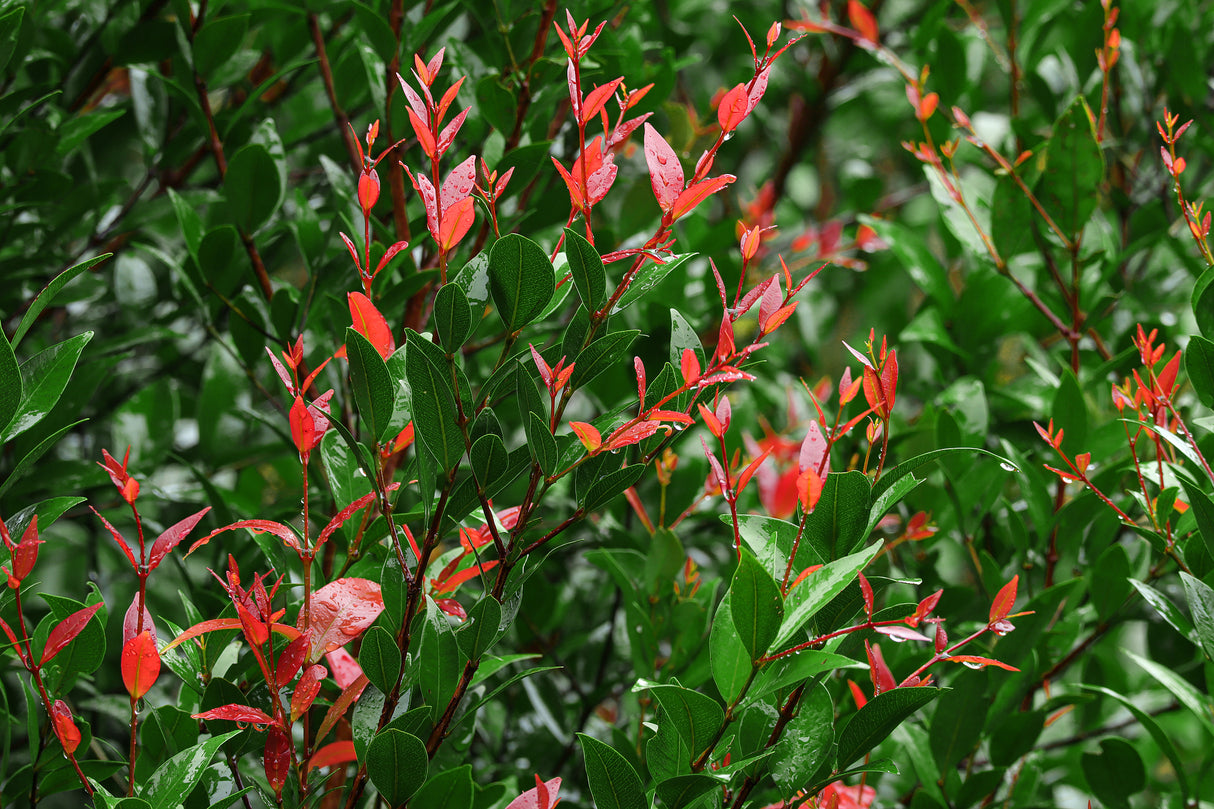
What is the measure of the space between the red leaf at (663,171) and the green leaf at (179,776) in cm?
35

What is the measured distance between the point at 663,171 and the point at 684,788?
0.32 meters

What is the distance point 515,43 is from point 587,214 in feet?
1.22

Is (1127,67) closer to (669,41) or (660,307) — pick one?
(669,41)

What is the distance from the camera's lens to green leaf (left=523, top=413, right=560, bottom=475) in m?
0.48

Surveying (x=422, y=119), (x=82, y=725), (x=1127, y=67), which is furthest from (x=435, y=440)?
(x=1127, y=67)

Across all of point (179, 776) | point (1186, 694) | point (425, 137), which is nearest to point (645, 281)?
point (425, 137)

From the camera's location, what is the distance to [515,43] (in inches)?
32.1

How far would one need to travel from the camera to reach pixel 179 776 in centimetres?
50

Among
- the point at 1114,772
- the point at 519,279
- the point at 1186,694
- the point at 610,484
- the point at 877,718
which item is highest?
the point at 519,279

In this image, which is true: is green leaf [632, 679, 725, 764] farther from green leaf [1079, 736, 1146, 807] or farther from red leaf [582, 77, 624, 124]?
green leaf [1079, 736, 1146, 807]

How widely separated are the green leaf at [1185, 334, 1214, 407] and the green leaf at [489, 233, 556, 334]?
1.33 ft

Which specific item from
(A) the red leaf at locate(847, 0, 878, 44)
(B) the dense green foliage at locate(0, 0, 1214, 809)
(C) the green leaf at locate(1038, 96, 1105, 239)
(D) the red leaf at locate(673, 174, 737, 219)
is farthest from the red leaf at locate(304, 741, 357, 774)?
(A) the red leaf at locate(847, 0, 878, 44)

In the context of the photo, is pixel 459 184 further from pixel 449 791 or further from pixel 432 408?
pixel 449 791

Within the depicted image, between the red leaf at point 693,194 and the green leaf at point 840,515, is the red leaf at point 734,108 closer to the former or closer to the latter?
the red leaf at point 693,194
